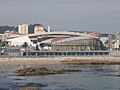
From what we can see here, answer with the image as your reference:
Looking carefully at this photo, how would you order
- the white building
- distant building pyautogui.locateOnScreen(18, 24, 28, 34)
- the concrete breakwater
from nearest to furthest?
1. the concrete breakwater
2. the white building
3. distant building pyautogui.locateOnScreen(18, 24, 28, 34)

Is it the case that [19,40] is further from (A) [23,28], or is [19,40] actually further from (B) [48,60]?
(A) [23,28]

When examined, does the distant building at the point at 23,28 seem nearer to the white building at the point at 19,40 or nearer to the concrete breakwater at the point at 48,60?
the white building at the point at 19,40

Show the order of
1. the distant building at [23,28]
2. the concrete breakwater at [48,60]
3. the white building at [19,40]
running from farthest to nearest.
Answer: the distant building at [23,28] < the white building at [19,40] < the concrete breakwater at [48,60]

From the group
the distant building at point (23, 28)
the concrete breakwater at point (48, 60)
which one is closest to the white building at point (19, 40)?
the concrete breakwater at point (48, 60)

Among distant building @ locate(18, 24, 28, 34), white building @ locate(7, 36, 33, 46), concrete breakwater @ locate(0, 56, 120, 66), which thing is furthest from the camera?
distant building @ locate(18, 24, 28, 34)

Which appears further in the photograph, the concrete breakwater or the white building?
the white building

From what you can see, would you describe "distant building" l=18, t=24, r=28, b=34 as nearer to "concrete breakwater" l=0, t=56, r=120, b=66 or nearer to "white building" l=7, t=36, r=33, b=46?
"white building" l=7, t=36, r=33, b=46

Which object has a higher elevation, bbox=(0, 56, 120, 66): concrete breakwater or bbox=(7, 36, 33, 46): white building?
bbox=(7, 36, 33, 46): white building

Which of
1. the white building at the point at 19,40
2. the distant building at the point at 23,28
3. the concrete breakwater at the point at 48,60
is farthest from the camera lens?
the distant building at the point at 23,28

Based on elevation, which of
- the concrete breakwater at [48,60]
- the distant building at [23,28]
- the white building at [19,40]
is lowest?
the concrete breakwater at [48,60]

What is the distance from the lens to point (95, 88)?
106 ft

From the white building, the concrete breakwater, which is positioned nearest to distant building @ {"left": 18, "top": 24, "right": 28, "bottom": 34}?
the white building

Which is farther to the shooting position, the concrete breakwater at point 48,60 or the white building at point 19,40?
the white building at point 19,40

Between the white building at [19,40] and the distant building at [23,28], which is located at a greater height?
the distant building at [23,28]
